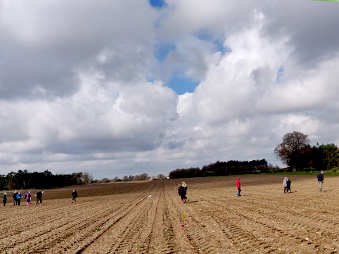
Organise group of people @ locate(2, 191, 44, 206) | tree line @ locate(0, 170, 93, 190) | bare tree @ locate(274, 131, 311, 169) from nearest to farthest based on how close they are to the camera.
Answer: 1. group of people @ locate(2, 191, 44, 206)
2. bare tree @ locate(274, 131, 311, 169)
3. tree line @ locate(0, 170, 93, 190)

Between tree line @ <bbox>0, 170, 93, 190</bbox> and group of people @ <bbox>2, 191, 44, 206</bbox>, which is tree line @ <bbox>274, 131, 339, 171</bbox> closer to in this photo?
group of people @ <bbox>2, 191, 44, 206</bbox>

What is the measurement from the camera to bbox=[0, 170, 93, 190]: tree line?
419 feet

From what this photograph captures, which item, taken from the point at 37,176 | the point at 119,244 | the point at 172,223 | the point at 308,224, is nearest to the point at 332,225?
the point at 308,224

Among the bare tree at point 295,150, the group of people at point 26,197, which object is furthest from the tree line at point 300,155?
the group of people at point 26,197

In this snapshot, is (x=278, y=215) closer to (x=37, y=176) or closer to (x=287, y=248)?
(x=287, y=248)

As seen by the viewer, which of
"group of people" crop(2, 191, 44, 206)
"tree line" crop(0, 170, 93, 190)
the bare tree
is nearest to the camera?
"group of people" crop(2, 191, 44, 206)

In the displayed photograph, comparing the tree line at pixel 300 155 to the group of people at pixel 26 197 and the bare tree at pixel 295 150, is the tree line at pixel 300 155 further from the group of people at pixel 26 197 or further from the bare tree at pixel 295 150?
the group of people at pixel 26 197

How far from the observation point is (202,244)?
991 centimetres

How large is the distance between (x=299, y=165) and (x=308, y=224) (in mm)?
89145

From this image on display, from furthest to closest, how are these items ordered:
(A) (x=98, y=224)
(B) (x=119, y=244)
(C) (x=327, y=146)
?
(C) (x=327, y=146) < (A) (x=98, y=224) < (B) (x=119, y=244)

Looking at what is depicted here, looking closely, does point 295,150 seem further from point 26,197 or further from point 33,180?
point 33,180

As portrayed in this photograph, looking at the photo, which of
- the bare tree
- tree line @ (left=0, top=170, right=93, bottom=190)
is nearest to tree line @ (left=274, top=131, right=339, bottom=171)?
the bare tree

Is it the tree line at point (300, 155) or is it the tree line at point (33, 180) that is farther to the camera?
the tree line at point (33, 180)

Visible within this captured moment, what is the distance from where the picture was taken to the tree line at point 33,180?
127562mm
